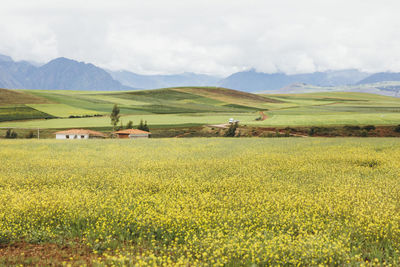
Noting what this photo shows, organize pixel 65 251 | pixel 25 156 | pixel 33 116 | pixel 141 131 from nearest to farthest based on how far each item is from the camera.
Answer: pixel 65 251, pixel 25 156, pixel 141 131, pixel 33 116

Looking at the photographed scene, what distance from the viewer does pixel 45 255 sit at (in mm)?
7316

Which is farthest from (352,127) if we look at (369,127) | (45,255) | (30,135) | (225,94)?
(225,94)

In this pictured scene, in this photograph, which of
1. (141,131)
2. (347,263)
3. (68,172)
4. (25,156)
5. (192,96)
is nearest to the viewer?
(347,263)

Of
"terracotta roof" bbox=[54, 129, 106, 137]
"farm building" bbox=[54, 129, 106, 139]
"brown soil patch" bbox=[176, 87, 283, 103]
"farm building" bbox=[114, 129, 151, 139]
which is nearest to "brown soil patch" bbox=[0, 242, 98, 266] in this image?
"farm building" bbox=[114, 129, 151, 139]

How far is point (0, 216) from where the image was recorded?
8.82 metres

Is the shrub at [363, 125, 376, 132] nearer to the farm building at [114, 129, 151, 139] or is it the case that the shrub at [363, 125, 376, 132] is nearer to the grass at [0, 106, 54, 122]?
the farm building at [114, 129, 151, 139]

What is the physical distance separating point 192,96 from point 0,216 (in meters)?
164

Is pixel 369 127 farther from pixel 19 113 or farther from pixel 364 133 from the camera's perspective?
pixel 19 113

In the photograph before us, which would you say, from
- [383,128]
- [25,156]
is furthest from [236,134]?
[25,156]

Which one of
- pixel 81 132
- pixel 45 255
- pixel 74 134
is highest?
pixel 81 132

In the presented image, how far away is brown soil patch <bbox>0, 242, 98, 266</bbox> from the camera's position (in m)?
6.89

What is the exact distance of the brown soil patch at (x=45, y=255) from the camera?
6887 mm

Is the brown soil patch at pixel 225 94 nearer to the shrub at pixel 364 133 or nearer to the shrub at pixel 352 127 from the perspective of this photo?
the shrub at pixel 352 127

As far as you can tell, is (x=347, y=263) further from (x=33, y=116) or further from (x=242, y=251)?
(x=33, y=116)
